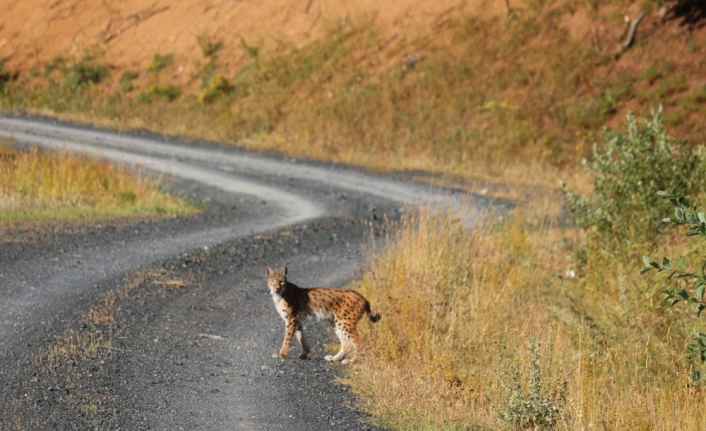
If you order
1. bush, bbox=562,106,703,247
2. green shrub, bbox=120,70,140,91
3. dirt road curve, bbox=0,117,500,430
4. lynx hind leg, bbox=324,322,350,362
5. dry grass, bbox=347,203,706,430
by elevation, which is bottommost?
green shrub, bbox=120,70,140,91

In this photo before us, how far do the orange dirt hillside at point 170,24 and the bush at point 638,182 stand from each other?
1929cm

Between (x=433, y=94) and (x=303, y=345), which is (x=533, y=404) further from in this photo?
(x=433, y=94)

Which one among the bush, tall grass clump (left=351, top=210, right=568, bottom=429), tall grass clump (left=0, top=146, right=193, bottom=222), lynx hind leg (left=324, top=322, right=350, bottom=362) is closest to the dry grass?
tall grass clump (left=351, top=210, right=568, bottom=429)

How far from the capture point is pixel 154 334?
9969 millimetres

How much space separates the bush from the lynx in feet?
13.6

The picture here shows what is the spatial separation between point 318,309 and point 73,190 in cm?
903

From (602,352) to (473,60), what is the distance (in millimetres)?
20463

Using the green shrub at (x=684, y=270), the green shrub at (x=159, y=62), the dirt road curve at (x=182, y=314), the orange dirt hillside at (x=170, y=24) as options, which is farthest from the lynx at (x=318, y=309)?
the green shrub at (x=159, y=62)

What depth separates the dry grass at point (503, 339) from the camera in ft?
24.6

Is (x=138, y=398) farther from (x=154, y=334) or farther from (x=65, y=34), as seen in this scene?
(x=65, y=34)

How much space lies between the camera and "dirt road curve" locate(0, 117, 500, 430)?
25.4ft

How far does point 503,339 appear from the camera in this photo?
908 cm

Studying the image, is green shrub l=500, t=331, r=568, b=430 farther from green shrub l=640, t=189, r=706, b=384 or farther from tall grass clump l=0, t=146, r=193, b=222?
tall grass clump l=0, t=146, r=193, b=222

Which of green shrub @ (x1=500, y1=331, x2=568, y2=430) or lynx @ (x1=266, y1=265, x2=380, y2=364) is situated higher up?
green shrub @ (x1=500, y1=331, x2=568, y2=430)
